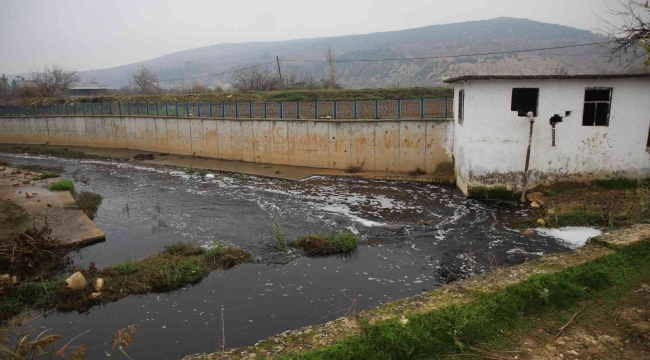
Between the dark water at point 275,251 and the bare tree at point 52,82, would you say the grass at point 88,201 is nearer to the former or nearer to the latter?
the dark water at point 275,251

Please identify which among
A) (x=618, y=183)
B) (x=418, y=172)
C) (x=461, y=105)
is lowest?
(x=418, y=172)

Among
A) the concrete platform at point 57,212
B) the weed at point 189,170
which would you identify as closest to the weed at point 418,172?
the weed at point 189,170

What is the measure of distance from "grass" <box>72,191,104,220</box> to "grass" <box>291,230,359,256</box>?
26.5ft

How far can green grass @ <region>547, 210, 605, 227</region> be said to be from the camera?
11.4m

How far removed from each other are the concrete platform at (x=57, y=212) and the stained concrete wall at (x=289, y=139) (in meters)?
9.80

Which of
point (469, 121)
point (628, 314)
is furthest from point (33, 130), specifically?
point (628, 314)

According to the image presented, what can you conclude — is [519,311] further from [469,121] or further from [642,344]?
[469,121]

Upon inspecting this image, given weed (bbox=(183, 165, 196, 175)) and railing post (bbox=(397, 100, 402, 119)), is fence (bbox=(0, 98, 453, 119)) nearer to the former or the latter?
railing post (bbox=(397, 100, 402, 119))

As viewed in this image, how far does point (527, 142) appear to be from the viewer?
46.3 feet

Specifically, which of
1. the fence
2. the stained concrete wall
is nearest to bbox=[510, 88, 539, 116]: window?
the stained concrete wall

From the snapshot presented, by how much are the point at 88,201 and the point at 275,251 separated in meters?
9.39

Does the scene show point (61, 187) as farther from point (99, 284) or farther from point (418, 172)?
point (418, 172)

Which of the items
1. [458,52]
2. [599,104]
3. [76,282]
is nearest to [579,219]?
[599,104]

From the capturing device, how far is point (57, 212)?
13.5 m
